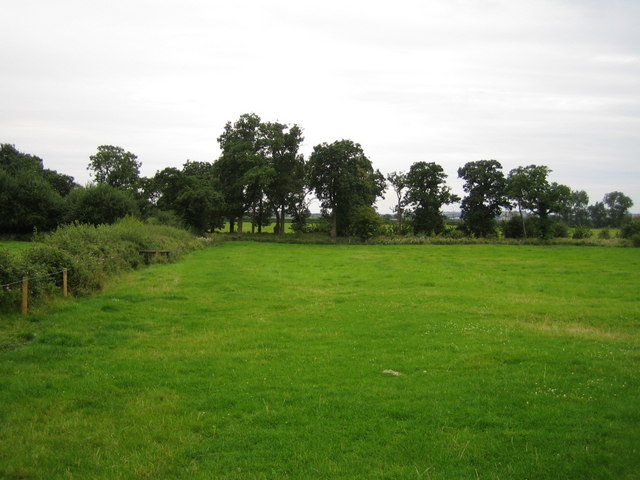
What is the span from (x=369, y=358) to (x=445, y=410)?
11.1 feet

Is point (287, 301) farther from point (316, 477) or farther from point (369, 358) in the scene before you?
point (316, 477)

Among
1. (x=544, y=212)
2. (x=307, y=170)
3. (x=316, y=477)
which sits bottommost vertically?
(x=316, y=477)

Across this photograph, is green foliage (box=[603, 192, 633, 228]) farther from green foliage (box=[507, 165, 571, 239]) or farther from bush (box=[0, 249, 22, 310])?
bush (box=[0, 249, 22, 310])

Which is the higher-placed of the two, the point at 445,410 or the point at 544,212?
the point at 544,212

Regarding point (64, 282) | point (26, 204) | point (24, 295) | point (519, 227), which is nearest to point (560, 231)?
point (519, 227)

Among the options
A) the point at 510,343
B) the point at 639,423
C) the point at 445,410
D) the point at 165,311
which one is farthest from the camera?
the point at 165,311

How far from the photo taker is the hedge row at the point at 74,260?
1538 centimetres

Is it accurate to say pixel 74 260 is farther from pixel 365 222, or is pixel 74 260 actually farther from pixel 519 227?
pixel 519 227

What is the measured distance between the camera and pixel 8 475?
6000mm

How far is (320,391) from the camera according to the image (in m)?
8.95

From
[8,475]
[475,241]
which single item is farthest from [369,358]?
[475,241]

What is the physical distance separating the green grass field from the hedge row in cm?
115

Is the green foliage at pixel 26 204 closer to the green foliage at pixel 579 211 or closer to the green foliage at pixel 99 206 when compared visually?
the green foliage at pixel 99 206

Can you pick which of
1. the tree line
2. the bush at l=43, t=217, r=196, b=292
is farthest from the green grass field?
the tree line
